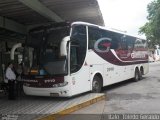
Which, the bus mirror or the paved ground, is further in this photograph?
the bus mirror

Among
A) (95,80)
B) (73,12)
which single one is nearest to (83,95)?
(95,80)

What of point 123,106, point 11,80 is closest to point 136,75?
point 123,106

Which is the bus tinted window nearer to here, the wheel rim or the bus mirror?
the bus mirror

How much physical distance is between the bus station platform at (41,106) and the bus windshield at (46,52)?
3.87 ft

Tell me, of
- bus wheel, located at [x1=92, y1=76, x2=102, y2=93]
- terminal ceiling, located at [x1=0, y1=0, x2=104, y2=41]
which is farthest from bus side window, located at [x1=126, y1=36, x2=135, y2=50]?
bus wheel, located at [x1=92, y1=76, x2=102, y2=93]

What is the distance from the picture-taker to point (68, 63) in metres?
12.1

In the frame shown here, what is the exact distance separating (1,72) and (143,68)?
9.32m

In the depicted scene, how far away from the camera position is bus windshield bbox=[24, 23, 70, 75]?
12.2 m

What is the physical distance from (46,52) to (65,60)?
96cm

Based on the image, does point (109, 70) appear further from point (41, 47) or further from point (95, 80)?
point (41, 47)

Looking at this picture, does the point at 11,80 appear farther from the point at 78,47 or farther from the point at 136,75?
the point at 136,75

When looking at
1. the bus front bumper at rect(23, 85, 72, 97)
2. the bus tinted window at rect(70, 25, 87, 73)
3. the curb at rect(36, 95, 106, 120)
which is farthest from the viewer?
the bus tinted window at rect(70, 25, 87, 73)

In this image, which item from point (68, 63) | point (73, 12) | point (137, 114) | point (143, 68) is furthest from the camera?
point (143, 68)

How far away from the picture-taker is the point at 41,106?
1144cm
